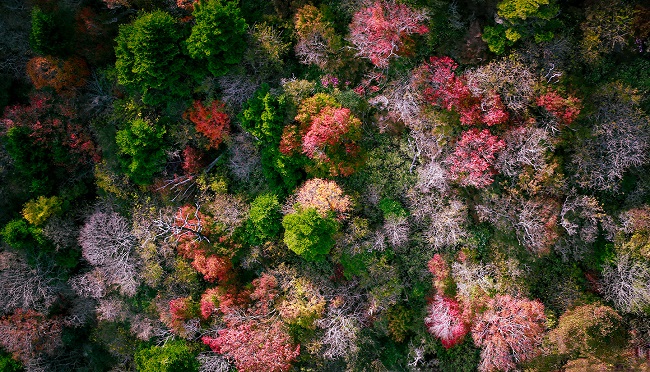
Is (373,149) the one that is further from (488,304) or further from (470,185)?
(488,304)

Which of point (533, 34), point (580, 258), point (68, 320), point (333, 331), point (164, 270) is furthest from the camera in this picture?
point (68, 320)

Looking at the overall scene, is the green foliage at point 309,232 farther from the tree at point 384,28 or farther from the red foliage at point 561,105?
the red foliage at point 561,105

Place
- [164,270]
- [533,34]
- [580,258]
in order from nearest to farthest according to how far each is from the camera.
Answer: [533,34] → [580,258] → [164,270]

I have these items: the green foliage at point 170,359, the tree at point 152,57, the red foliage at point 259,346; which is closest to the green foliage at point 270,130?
the tree at point 152,57

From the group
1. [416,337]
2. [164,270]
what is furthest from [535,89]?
[164,270]

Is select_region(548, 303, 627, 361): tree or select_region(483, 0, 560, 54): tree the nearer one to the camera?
select_region(483, 0, 560, 54): tree

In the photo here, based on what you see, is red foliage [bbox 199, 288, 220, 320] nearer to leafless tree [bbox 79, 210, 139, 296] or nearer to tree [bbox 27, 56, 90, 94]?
leafless tree [bbox 79, 210, 139, 296]

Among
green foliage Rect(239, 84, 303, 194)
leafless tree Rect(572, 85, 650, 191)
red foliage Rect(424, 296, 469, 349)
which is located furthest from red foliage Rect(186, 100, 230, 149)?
leafless tree Rect(572, 85, 650, 191)

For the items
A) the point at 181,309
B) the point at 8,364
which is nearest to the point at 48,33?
the point at 181,309
